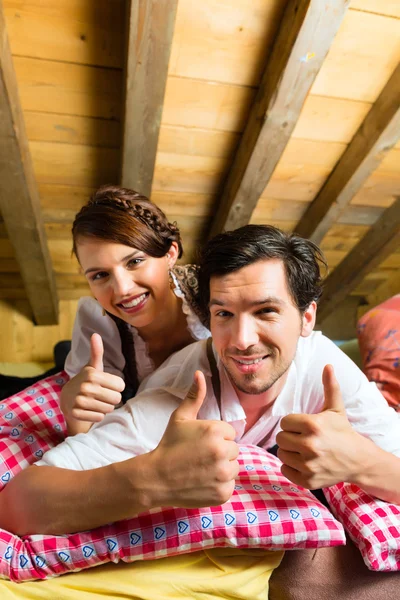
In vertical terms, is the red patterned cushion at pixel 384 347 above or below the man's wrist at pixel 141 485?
above

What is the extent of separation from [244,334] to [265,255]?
207 mm

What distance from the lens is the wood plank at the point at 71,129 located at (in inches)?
61.0

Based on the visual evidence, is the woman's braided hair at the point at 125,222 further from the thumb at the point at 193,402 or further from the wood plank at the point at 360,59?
the wood plank at the point at 360,59

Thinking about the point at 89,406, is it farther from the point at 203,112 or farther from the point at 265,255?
the point at 203,112

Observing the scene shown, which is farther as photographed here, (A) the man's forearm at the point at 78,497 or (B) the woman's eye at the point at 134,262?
(B) the woman's eye at the point at 134,262

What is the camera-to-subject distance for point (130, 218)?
1181mm

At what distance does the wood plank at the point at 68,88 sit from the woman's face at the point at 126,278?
622 mm

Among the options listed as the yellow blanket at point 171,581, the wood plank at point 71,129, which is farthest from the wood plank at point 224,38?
the yellow blanket at point 171,581

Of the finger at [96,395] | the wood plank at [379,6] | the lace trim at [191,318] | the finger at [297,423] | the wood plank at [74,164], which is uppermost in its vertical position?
the wood plank at [379,6]

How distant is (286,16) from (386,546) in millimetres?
1440

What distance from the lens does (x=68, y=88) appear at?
1.45 metres

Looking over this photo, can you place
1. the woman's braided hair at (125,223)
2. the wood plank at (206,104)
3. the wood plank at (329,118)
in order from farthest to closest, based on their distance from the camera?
the wood plank at (329,118) → the wood plank at (206,104) → the woman's braided hair at (125,223)

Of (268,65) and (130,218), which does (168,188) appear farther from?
(130,218)

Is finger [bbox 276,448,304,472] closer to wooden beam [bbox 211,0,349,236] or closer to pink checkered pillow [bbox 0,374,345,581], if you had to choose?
pink checkered pillow [bbox 0,374,345,581]
